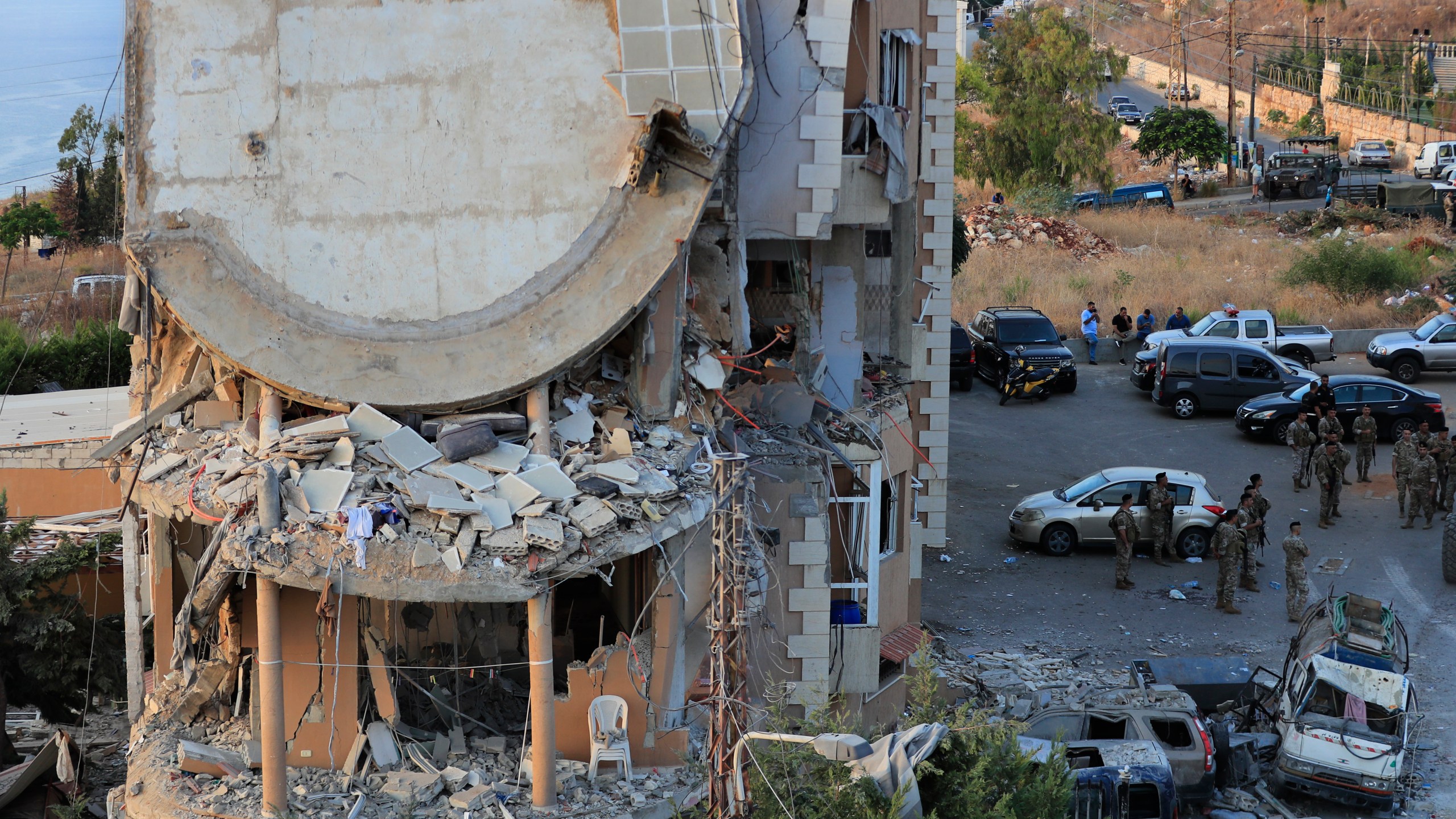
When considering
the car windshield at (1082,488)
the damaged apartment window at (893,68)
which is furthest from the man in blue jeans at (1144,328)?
the damaged apartment window at (893,68)

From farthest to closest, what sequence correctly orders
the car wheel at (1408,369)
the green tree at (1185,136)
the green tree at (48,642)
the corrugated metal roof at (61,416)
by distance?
the green tree at (1185,136) → the car wheel at (1408,369) → the corrugated metal roof at (61,416) → the green tree at (48,642)

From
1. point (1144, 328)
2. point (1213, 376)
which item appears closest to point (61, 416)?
point (1213, 376)

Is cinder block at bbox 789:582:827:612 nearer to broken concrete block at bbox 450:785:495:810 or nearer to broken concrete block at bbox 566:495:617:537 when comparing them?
broken concrete block at bbox 566:495:617:537

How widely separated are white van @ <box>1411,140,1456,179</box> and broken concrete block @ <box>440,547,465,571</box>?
177 feet

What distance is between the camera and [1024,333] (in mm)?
33750

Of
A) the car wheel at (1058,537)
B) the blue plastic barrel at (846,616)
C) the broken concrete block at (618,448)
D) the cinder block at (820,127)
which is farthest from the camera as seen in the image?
the car wheel at (1058,537)

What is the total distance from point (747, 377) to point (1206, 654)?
830cm

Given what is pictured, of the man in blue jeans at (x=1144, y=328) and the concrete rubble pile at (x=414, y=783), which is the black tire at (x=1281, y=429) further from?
the concrete rubble pile at (x=414, y=783)

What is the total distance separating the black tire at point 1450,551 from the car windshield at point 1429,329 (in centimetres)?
1237

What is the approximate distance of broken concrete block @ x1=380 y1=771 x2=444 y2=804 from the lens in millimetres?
13000

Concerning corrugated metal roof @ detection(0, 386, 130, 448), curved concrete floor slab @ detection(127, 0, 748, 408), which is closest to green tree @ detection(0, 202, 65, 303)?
corrugated metal roof @ detection(0, 386, 130, 448)

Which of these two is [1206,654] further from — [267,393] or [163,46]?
[163,46]

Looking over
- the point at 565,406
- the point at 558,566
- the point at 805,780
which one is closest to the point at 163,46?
the point at 565,406

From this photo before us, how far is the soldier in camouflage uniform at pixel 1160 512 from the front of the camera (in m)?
23.4
